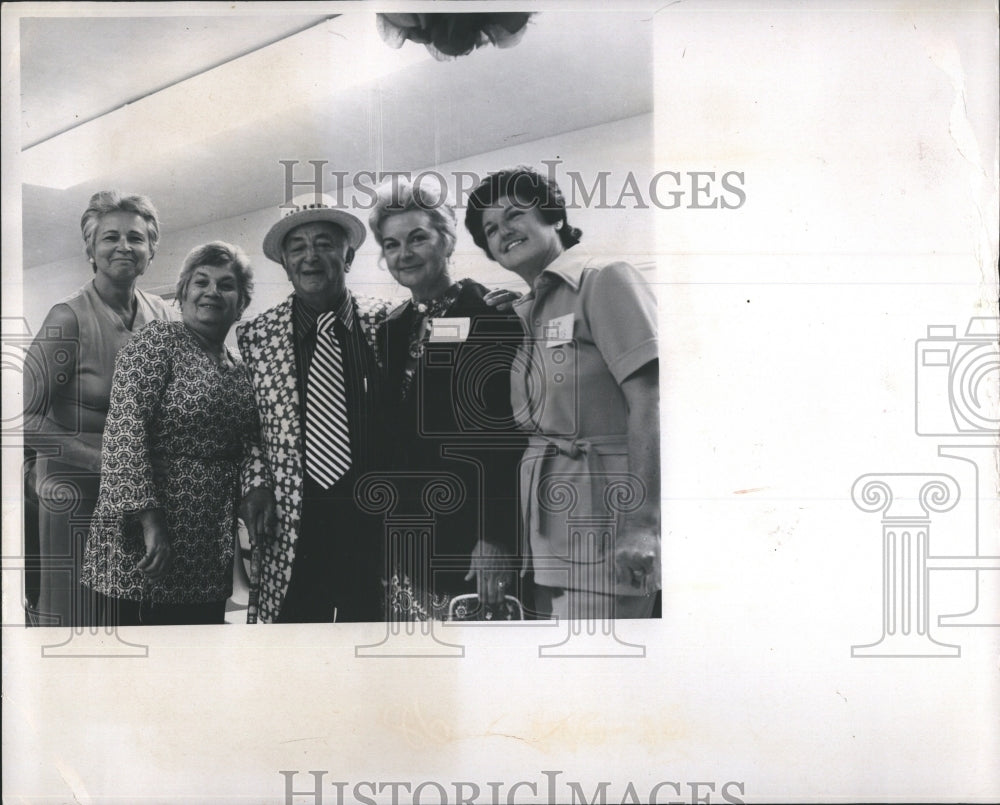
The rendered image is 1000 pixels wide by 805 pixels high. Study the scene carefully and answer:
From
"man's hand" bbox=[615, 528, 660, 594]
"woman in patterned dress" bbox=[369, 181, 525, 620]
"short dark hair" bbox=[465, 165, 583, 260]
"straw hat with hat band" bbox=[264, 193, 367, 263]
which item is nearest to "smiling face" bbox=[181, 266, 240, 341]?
"straw hat with hat band" bbox=[264, 193, 367, 263]

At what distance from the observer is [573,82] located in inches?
76.6

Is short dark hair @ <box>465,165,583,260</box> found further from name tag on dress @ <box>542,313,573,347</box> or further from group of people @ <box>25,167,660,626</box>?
name tag on dress @ <box>542,313,573,347</box>

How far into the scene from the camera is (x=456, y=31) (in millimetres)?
1944

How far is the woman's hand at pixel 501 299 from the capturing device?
6.35 feet

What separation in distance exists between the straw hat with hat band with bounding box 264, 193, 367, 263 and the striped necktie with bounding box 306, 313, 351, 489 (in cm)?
26

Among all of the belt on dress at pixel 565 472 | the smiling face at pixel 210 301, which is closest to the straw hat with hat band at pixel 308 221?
the smiling face at pixel 210 301

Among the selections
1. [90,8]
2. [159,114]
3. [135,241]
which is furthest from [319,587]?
[90,8]

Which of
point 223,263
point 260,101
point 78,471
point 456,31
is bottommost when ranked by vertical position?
point 78,471

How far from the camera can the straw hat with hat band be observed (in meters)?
1.94

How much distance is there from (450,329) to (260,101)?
71 centimetres

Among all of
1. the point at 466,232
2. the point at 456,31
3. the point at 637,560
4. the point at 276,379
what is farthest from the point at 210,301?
the point at 637,560

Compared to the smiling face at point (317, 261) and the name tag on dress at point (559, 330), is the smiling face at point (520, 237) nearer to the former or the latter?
the name tag on dress at point (559, 330)

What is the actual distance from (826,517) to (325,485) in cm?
119

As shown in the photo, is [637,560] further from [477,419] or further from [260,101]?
[260,101]
